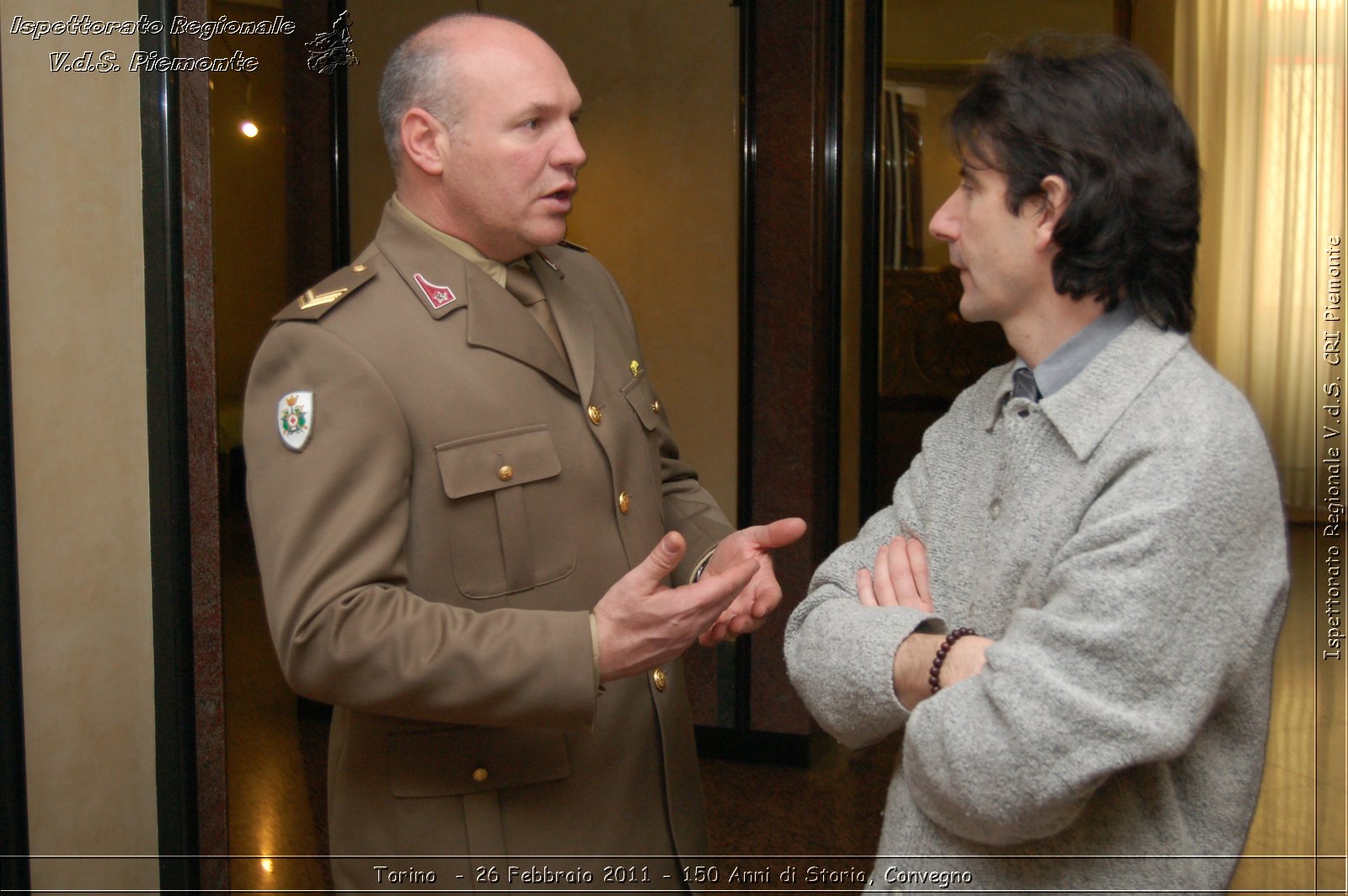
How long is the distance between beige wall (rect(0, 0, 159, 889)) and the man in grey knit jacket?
149 cm

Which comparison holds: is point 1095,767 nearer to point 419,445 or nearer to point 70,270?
point 419,445

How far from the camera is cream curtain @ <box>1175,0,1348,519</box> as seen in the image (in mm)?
3210

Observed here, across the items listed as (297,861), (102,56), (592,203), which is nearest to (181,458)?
(102,56)

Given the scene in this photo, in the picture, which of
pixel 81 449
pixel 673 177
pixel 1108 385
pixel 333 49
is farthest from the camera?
pixel 673 177

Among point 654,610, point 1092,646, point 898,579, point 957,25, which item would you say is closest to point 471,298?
point 654,610

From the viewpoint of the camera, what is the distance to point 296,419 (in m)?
1.53

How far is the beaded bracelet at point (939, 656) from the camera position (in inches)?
51.0

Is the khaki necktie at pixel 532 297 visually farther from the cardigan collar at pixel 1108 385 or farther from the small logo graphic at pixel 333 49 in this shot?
the small logo graphic at pixel 333 49

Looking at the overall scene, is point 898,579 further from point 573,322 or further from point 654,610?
point 573,322


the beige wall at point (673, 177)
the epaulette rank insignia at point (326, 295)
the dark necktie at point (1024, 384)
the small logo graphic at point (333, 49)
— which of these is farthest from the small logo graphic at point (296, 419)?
the beige wall at point (673, 177)

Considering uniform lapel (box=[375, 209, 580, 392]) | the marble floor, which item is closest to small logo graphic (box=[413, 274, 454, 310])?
uniform lapel (box=[375, 209, 580, 392])

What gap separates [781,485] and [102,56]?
2616 mm

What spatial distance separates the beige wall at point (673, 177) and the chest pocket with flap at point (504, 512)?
2.50 meters

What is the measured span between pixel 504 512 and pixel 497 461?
8cm
